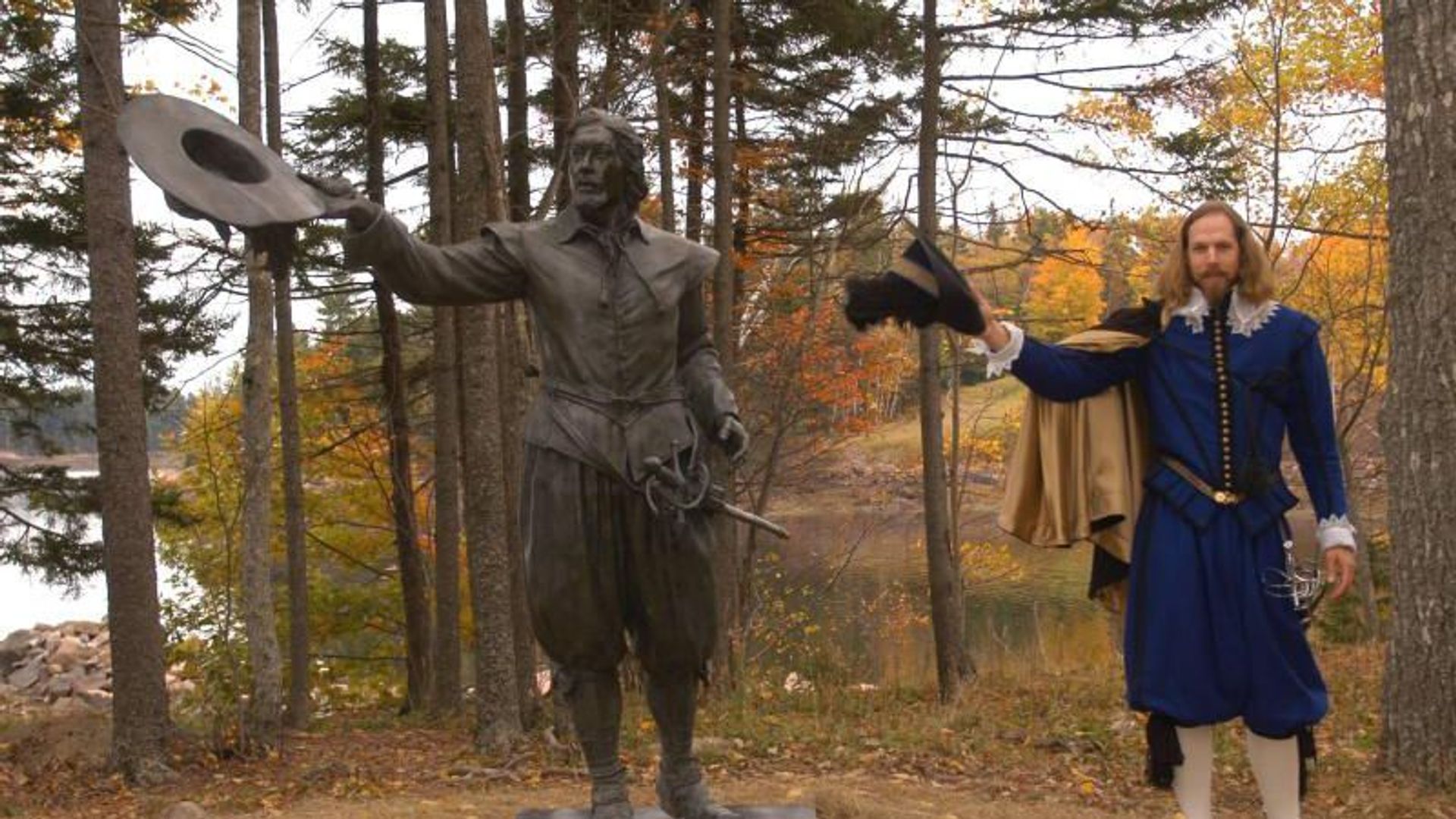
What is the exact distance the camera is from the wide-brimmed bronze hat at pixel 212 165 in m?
3.13

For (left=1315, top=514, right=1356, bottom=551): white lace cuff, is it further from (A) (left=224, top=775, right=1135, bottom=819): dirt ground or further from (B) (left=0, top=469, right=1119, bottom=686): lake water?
(B) (left=0, top=469, right=1119, bottom=686): lake water

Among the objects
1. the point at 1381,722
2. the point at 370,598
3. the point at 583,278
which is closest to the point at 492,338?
the point at 583,278

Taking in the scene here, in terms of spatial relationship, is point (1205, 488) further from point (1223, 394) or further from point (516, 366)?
point (516, 366)

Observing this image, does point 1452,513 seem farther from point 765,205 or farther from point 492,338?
point 765,205

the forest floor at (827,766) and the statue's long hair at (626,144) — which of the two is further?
the forest floor at (827,766)

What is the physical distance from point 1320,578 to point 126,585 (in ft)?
23.4

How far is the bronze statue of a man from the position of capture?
3.75 meters

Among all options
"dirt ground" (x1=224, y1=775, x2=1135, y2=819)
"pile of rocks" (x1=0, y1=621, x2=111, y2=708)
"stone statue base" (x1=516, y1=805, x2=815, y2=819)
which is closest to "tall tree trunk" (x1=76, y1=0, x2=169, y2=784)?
"dirt ground" (x1=224, y1=775, x2=1135, y2=819)

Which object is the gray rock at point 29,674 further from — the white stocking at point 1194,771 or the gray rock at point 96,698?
the white stocking at point 1194,771

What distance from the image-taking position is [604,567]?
3.78 metres

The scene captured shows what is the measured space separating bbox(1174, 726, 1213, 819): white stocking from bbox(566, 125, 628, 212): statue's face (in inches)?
86.2

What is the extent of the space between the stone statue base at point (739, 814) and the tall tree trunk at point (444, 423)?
24.1 ft

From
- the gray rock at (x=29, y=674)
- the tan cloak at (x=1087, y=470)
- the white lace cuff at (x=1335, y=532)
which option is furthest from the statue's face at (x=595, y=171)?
the gray rock at (x=29, y=674)

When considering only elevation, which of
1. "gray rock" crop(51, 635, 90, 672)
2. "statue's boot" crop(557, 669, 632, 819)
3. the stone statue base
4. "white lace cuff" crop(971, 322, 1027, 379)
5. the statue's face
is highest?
the statue's face
